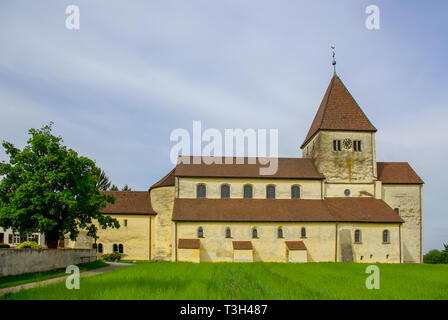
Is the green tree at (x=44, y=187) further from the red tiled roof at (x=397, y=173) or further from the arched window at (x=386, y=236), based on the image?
A: the red tiled roof at (x=397, y=173)

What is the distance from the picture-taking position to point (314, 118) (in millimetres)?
Answer: 51125

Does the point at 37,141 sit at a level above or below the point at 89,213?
above

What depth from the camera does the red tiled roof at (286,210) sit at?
41344mm

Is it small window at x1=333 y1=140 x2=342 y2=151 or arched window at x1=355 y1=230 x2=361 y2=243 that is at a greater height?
small window at x1=333 y1=140 x2=342 y2=151

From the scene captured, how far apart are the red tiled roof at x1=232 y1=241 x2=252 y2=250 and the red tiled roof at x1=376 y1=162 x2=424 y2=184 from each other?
17694 mm

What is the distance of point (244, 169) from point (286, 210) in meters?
7.05

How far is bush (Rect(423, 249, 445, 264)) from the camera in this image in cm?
4900

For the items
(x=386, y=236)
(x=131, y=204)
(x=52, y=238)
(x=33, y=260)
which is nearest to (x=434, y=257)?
(x=386, y=236)

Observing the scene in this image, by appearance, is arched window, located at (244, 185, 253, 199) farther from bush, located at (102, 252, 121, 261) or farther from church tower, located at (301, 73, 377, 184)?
bush, located at (102, 252, 121, 261)

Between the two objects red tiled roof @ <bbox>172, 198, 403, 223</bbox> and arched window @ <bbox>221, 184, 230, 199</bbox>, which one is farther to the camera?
arched window @ <bbox>221, 184, 230, 199</bbox>

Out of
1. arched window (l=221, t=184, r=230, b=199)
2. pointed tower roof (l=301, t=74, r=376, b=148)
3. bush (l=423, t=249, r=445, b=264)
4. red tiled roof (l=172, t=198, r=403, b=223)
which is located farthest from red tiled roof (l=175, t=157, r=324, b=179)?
bush (l=423, t=249, r=445, b=264)

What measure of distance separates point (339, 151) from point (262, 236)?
13.6 metres
